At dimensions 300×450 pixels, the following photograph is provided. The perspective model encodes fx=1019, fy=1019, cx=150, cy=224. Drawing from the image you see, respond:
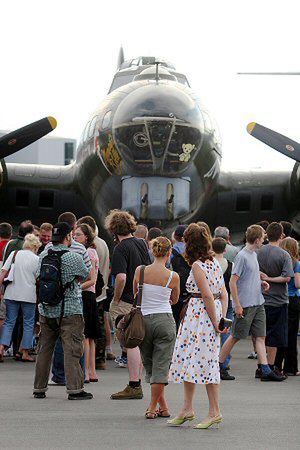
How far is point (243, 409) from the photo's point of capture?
9.73 meters

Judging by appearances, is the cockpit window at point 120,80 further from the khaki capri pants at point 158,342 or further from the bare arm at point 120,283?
the khaki capri pants at point 158,342

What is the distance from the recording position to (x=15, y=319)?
13.7 m

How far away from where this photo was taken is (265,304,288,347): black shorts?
1234 centimetres

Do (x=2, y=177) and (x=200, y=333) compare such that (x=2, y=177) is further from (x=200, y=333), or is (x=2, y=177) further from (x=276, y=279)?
(x=200, y=333)

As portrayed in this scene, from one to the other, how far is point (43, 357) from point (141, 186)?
9.90 metres

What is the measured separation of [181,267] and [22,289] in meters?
2.19

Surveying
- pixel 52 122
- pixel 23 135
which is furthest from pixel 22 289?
pixel 52 122

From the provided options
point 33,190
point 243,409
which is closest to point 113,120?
point 33,190

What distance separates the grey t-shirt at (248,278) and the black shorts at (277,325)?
53 cm

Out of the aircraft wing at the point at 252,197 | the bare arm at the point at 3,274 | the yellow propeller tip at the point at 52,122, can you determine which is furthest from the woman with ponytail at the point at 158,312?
the aircraft wing at the point at 252,197

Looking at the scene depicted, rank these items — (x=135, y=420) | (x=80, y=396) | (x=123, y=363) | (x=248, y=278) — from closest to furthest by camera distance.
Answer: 1. (x=135, y=420)
2. (x=80, y=396)
3. (x=248, y=278)
4. (x=123, y=363)

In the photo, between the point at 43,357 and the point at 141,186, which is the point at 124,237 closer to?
the point at 43,357

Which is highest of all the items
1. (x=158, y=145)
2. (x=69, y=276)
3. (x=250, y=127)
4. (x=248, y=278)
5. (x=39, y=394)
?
(x=250, y=127)

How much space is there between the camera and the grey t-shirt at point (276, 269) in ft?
40.5
